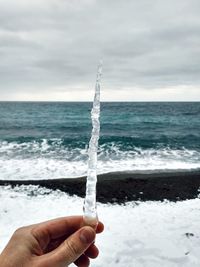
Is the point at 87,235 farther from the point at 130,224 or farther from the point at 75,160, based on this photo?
the point at 75,160

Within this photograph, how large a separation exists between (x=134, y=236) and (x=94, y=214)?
620 centimetres

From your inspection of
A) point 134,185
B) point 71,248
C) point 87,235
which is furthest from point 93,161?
point 134,185

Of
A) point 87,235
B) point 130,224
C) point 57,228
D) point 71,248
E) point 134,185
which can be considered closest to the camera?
point 87,235

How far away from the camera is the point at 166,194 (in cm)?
1138

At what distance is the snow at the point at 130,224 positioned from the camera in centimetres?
654

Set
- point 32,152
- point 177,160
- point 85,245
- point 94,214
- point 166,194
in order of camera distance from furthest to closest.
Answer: point 32,152 < point 177,160 < point 166,194 < point 85,245 < point 94,214

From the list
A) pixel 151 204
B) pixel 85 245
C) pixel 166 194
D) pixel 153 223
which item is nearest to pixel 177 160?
pixel 166 194

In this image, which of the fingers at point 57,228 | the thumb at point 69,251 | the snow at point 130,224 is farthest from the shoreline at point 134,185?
the thumb at point 69,251

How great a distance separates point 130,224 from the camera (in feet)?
27.1

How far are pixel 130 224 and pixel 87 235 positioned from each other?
22.2 feet

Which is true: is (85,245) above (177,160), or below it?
above

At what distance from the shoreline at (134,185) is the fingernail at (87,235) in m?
8.65

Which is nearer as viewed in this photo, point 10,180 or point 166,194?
point 166,194

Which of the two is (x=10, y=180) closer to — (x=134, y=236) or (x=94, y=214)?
(x=134, y=236)
